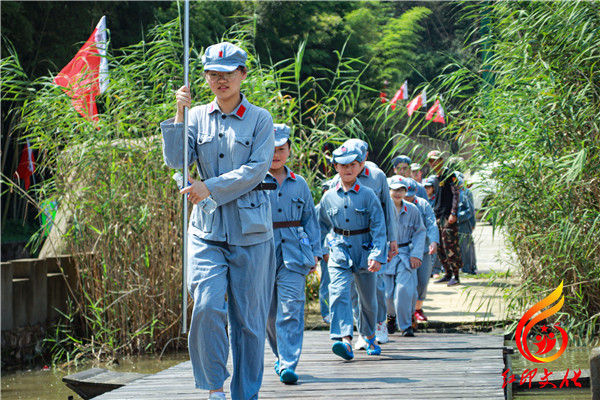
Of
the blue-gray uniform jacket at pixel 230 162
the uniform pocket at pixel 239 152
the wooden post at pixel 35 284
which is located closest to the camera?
the blue-gray uniform jacket at pixel 230 162

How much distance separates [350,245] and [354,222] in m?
0.20

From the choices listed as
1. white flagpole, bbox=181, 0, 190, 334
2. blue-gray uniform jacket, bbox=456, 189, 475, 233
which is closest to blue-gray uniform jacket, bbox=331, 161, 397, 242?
white flagpole, bbox=181, 0, 190, 334

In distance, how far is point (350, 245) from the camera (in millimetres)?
7660

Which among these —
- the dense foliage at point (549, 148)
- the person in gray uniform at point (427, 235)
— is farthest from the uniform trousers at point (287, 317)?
the person in gray uniform at point (427, 235)

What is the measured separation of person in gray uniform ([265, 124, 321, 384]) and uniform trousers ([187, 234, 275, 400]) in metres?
1.42

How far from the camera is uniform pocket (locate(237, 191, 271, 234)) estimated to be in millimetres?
5125

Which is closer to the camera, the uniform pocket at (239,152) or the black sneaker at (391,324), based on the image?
the uniform pocket at (239,152)

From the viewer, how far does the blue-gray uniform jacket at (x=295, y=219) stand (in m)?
6.93

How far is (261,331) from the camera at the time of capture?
5301 mm

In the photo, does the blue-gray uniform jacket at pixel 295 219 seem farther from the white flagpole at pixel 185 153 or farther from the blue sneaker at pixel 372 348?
the white flagpole at pixel 185 153

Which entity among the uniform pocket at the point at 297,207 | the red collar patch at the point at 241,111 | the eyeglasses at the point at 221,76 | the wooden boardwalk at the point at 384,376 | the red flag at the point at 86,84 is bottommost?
the wooden boardwalk at the point at 384,376

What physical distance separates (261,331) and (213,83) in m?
1.46

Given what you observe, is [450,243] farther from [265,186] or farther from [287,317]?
[265,186]

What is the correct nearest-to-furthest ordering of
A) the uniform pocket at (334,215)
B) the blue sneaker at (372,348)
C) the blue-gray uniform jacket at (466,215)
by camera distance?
the uniform pocket at (334,215) < the blue sneaker at (372,348) < the blue-gray uniform jacket at (466,215)
